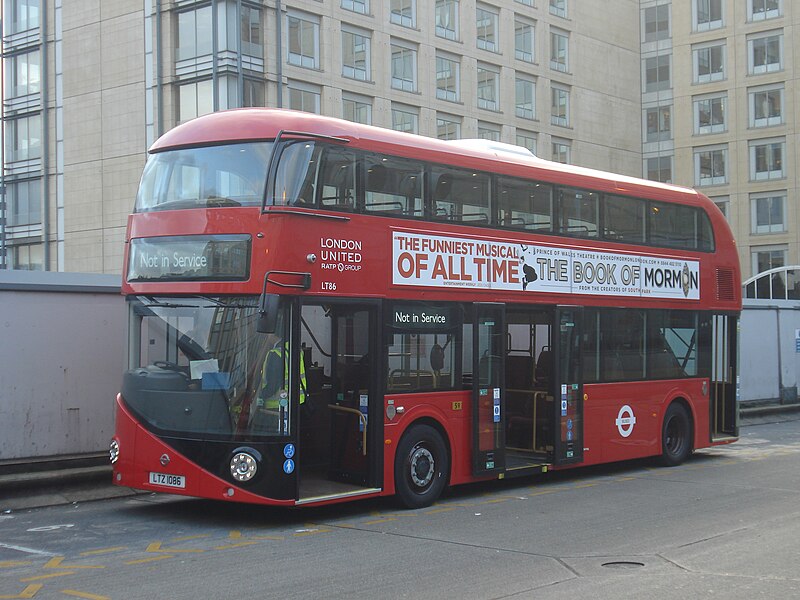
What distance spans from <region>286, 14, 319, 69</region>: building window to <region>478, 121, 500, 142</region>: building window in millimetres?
10853

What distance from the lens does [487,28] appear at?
5288cm

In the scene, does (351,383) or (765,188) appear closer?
(351,383)

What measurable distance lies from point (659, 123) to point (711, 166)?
Answer: 4472mm

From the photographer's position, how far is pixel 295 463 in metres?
10.8

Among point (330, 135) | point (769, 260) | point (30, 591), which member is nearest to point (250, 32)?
point (330, 135)

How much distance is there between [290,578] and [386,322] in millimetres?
4177

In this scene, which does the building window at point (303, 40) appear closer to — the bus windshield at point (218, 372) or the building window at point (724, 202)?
the building window at point (724, 202)

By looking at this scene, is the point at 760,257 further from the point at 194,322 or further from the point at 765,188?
the point at 194,322

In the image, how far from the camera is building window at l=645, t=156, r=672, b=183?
224 ft

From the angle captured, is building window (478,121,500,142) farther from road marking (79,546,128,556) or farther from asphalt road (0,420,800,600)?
road marking (79,546,128,556)

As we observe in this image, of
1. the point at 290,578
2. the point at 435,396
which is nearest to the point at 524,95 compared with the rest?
the point at 435,396

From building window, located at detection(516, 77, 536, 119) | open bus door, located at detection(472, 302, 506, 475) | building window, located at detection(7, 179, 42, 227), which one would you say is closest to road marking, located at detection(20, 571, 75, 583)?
open bus door, located at detection(472, 302, 506, 475)

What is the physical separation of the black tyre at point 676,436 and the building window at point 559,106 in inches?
1630

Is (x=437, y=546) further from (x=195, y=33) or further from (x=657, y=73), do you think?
(x=657, y=73)
